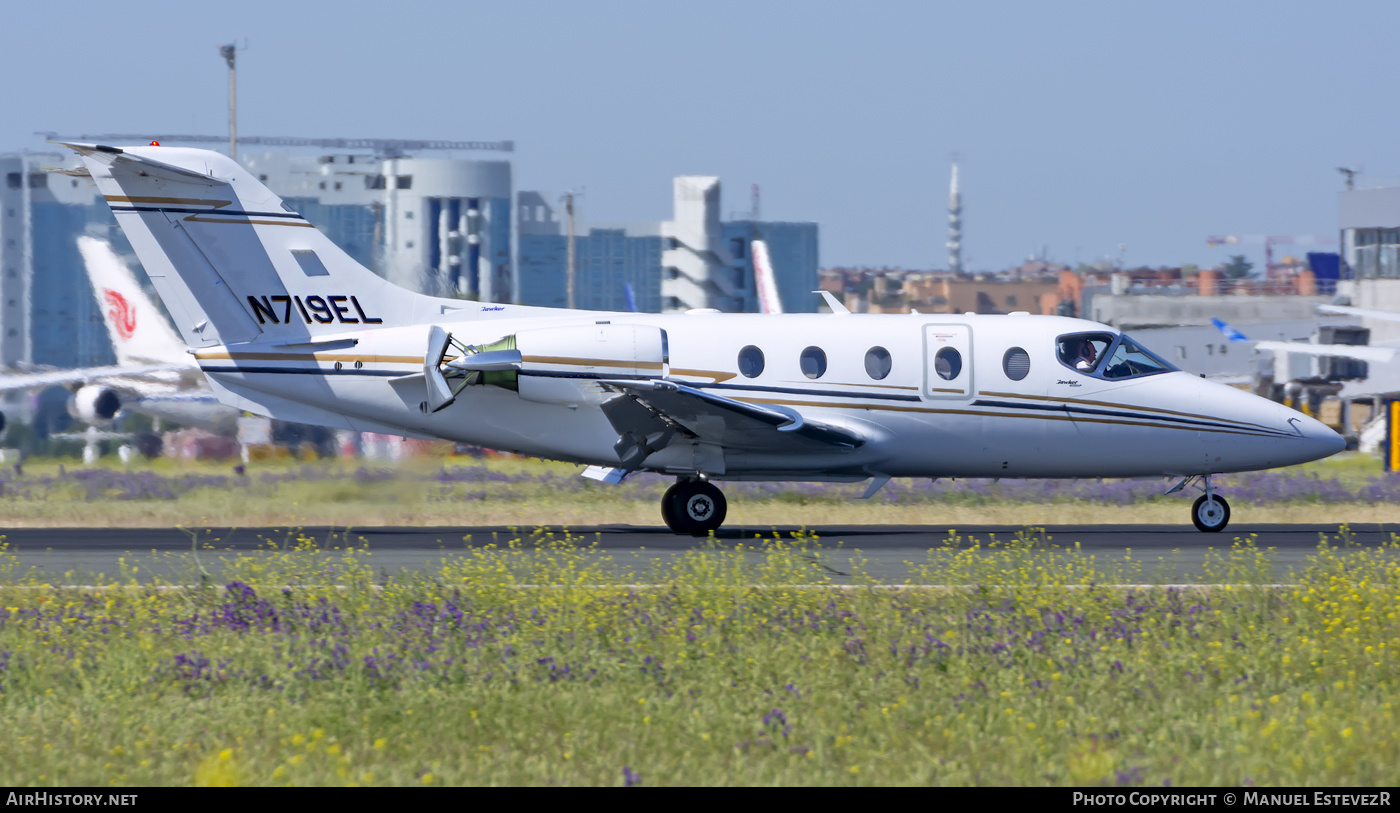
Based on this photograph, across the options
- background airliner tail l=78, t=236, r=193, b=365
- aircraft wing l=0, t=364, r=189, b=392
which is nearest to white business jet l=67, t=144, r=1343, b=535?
aircraft wing l=0, t=364, r=189, b=392

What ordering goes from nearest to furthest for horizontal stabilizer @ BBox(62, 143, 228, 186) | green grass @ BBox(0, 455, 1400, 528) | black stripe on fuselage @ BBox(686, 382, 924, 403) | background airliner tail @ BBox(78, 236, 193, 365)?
horizontal stabilizer @ BBox(62, 143, 228, 186) < black stripe on fuselage @ BBox(686, 382, 924, 403) < green grass @ BBox(0, 455, 1400, 528) < background airliner tail @ BBox(78, 236, 193, 365)

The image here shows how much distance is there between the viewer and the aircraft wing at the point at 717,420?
1706 centimetres

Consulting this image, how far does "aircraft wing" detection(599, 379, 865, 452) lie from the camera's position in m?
17.1

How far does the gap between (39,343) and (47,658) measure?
66.5m

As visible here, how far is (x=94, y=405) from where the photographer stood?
31.2m

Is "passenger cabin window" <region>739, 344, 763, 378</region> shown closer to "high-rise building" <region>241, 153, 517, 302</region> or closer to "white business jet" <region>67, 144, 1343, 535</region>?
"white business jet" <region>67, 144, 1343, 535</region>

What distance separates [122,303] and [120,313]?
33 centimetres

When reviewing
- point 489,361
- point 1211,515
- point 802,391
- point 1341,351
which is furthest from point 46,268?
point 1211,515

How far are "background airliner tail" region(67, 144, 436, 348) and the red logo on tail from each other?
13.9m

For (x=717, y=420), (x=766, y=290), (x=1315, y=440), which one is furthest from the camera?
(x=766, y=290)

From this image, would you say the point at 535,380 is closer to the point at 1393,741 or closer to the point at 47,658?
the point at 47,658

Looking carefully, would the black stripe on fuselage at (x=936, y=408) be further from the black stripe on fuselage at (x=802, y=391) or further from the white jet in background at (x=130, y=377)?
the white jet in background at (x=130, y=377)

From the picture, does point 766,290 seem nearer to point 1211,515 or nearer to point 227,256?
point 1211,515

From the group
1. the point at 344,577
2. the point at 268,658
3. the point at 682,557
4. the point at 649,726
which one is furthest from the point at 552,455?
the point at 649,726
